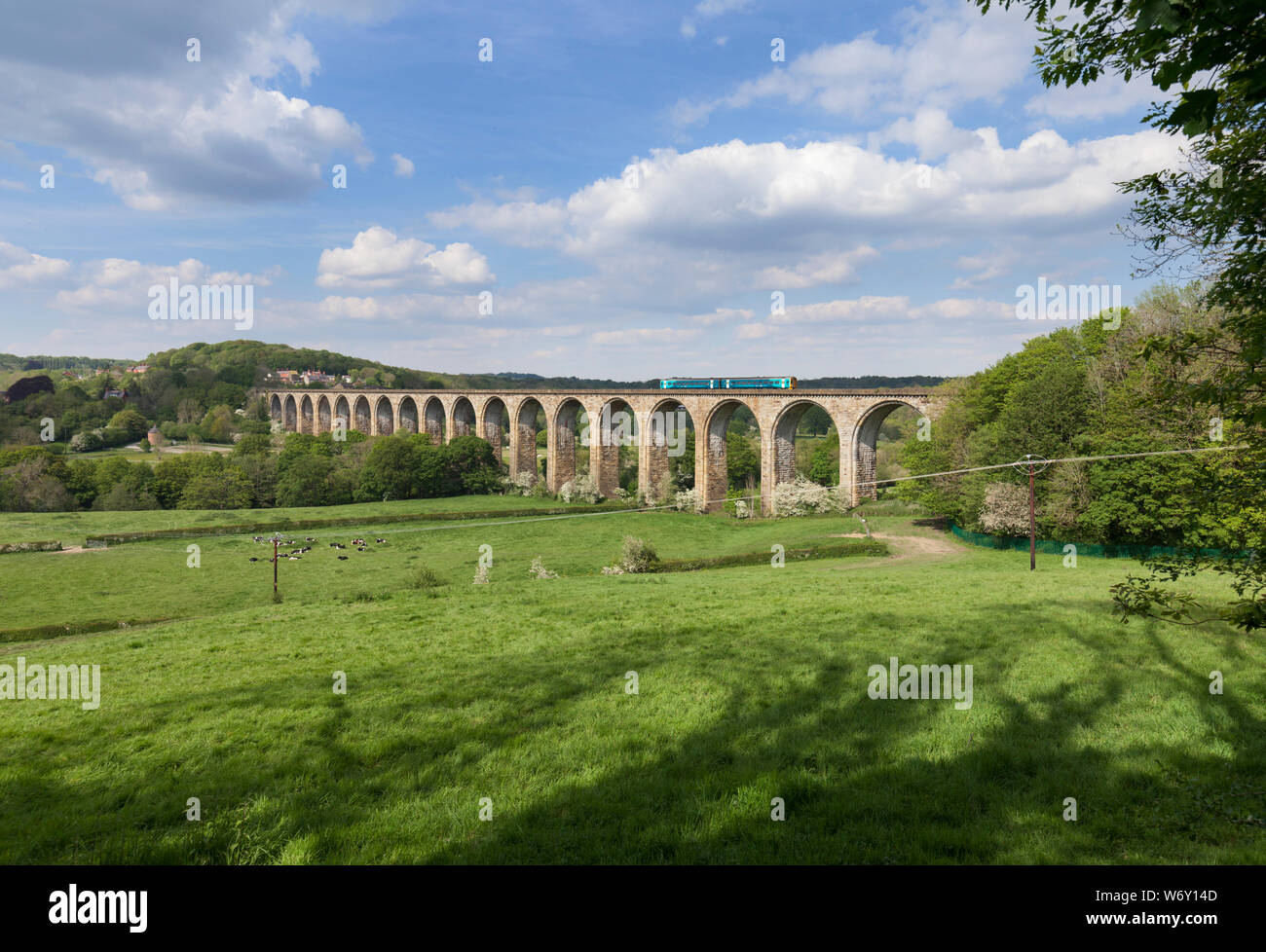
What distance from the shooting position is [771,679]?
9.69 meters

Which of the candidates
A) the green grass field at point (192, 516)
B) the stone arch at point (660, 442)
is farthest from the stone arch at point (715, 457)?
the green grass field at point (192, 516)

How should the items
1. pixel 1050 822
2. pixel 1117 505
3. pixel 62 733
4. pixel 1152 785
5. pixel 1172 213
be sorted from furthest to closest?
pixel 1117 505
pixel 62 733
pixel 1172 213
pixel 1152 785
pixel 1050 822

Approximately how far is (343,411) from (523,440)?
50931 mm

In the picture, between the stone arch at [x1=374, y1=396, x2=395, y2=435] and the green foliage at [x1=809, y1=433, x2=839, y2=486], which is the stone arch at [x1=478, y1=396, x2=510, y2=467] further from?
the green foliage at [x1=809, y1=433, x2=839, y2=486]

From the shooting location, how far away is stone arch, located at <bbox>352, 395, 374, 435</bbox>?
10972 cm

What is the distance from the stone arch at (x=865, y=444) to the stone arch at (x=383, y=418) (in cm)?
7660

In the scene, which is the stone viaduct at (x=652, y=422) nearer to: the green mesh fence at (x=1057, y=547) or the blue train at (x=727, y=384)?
the blue train at (x=727, y=384)

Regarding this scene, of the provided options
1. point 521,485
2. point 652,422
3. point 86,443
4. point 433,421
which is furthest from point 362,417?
point 652,422

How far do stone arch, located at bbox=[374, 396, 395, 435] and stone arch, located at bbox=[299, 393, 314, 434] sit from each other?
26353 mm

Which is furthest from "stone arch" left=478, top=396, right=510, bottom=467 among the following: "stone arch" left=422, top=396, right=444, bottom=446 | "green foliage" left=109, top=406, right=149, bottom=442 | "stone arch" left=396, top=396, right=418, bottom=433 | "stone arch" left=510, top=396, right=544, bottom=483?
"green foliage" left=109, top=406, right=149, bottom=442

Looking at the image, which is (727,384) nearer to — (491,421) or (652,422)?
(652,422)

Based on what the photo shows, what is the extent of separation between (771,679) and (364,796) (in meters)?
5.81

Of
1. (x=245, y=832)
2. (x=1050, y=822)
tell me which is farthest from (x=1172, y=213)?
(x=245, y=832)
